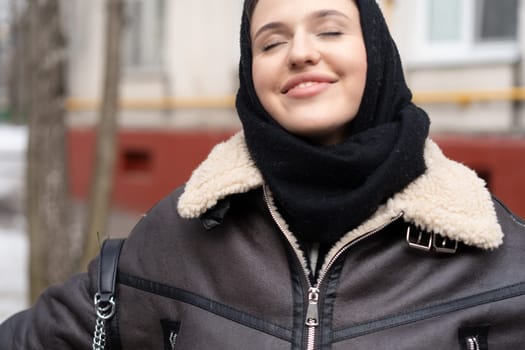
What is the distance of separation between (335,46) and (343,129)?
0.63 feet

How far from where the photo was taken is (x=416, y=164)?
1547 mm

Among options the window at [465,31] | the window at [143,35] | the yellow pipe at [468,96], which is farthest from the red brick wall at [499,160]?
the window at [143,35]

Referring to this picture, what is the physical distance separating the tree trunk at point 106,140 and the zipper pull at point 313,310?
3096mm

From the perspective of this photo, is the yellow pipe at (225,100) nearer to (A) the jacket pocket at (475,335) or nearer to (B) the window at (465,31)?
(B) the window at (465,31)

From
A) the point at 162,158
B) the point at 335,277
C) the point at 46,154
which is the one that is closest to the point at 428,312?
the point at 335,277

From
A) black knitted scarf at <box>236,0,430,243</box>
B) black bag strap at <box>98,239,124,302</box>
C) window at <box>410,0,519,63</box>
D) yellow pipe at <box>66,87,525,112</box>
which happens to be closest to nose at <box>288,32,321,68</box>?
black knitted scarf at <box>236,0,430,243</box>

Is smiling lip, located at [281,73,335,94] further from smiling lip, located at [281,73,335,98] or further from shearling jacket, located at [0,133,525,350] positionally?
→ shearling jacket, located at [0,133,525,350]

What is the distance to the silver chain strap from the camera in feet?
5.51

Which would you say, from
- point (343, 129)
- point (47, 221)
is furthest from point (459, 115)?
point (343, 129)

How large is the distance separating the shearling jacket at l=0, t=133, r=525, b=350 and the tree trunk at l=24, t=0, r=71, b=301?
118 inches

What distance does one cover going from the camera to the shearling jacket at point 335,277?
58.3 inches

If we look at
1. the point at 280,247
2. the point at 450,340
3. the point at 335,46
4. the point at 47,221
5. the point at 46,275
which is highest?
the point at 335,46

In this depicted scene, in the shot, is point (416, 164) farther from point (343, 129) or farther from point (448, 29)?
point (448, 29)

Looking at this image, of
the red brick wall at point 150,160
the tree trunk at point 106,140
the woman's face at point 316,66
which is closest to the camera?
the woman's face at point 316,66
